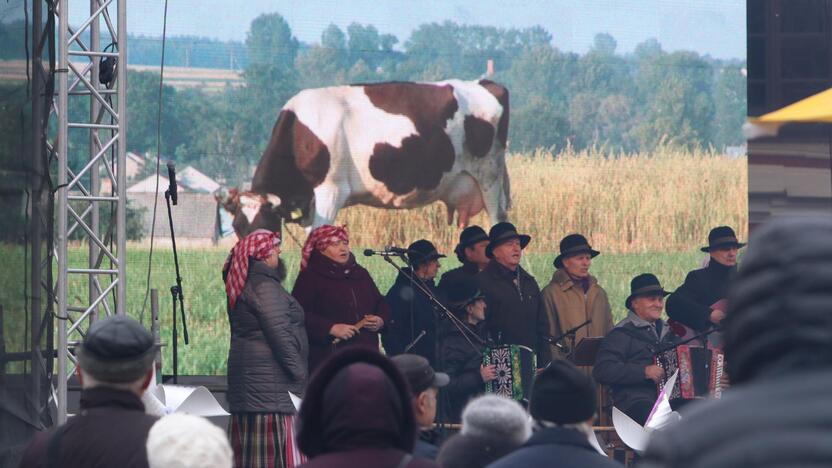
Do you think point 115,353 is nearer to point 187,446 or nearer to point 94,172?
point 187,446

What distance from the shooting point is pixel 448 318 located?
8.12 meters

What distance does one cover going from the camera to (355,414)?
2.36m

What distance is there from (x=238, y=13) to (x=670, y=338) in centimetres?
391

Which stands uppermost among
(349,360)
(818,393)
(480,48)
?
(480,48)

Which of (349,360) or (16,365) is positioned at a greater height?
(349,360)

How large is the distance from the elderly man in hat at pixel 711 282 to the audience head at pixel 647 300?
0.23 m

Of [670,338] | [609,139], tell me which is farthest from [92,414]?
[609,139]

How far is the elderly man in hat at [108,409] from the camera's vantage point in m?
2.76

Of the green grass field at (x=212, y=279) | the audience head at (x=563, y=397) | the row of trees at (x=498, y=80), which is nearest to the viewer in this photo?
the audience head at (x=563, y=397)

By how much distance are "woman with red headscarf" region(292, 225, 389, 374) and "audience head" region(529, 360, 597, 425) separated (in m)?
4.68

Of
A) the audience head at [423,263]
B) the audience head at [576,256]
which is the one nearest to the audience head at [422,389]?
the audience head at [423,263]

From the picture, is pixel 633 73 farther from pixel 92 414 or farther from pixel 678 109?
pixel 92 414

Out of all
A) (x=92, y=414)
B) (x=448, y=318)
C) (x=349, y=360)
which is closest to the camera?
(x=349, y=360)

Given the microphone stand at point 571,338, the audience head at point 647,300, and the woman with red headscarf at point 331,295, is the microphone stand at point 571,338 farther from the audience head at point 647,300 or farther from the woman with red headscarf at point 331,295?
the woman with red headscarf at point 331,295
